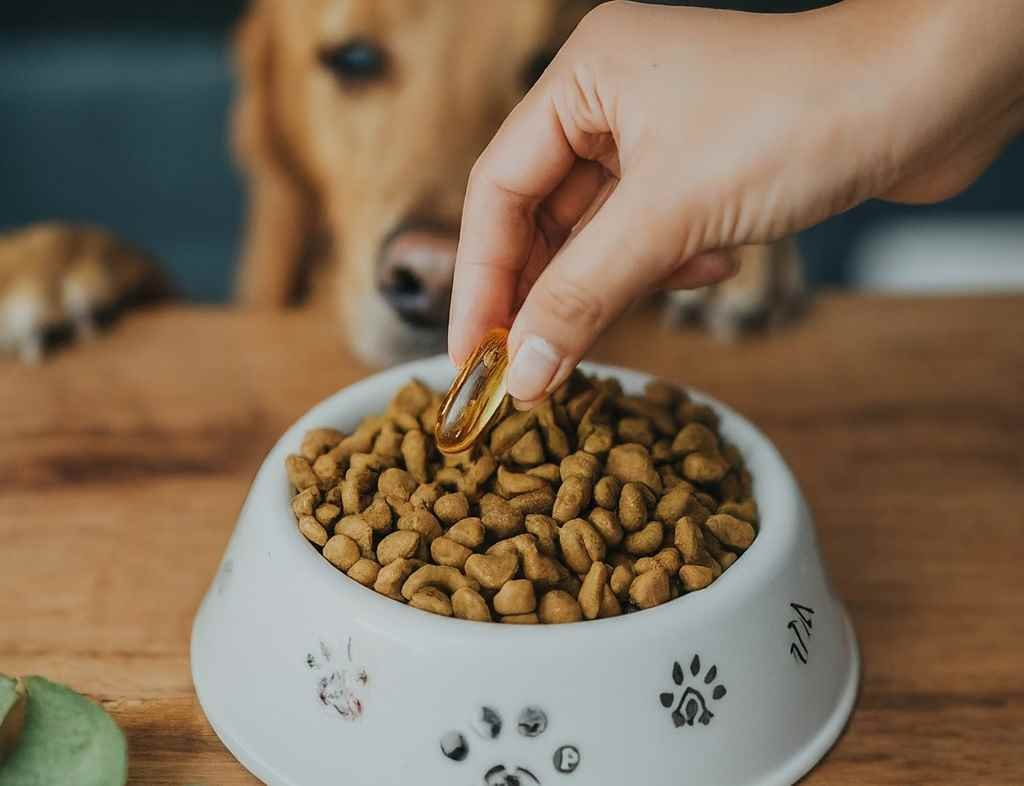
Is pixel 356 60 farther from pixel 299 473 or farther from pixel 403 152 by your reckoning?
pixel 299 473

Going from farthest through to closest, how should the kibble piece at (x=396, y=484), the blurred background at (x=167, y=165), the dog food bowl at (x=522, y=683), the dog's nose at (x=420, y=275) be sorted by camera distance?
the blurred background at (x=167, y=165), the dog's nose at (x=420, y=275), the kibble piece at (x=396, y=484), the dog food bowl at (x=522, y=683)

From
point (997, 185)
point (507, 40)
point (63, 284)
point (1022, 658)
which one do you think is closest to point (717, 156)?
point (1022, 658)

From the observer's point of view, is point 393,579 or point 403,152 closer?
point 393,579

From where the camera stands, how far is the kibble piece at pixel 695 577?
2.05 feet

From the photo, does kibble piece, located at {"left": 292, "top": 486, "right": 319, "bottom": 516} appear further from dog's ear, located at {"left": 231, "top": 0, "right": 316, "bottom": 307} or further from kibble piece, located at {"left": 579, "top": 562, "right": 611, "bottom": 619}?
dog's ear, located at {"left": 231, "top": 0, "right": 316, "bottom": 307}

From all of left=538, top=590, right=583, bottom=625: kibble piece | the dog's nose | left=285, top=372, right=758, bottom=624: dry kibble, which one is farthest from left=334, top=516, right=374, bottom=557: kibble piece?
the dog's nose

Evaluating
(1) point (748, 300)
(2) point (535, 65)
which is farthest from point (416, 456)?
(2) point (535, 65)

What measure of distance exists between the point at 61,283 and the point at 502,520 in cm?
81

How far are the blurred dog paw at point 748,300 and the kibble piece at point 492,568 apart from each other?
67cm

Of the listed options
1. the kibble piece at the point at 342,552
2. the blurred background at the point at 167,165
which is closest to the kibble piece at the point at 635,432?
the kibble piece at the point at 342,552

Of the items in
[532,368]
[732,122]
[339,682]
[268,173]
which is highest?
[732,122]

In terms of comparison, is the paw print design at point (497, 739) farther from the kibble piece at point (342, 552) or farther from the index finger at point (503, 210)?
the index finger at point (503, 210)

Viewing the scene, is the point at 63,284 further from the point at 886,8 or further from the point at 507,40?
the point at 886,8

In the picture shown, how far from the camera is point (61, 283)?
1.26m
